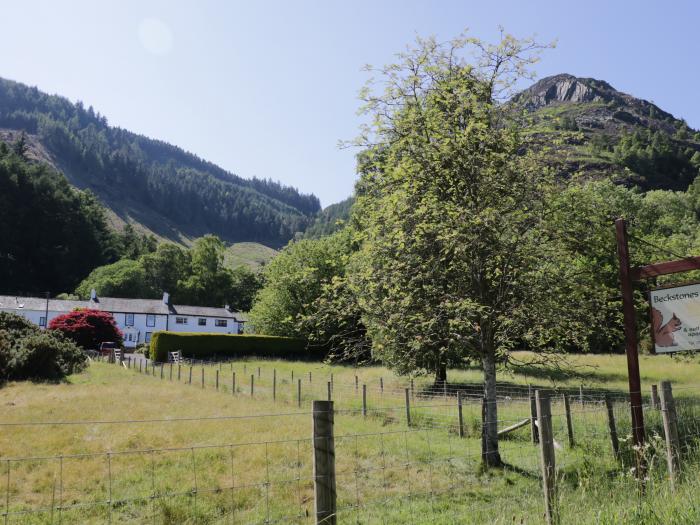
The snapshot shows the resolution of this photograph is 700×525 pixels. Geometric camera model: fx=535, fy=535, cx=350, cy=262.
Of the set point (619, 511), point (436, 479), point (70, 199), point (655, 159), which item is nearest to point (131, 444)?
point (436, 479)

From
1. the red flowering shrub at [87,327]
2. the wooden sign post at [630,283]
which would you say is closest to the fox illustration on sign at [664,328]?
the wooden sign post at [630,283]

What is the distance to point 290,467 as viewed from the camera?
1188 centimetres

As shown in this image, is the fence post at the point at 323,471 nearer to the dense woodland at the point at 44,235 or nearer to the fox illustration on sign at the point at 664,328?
the fox illustration on sign at the point at 664,328

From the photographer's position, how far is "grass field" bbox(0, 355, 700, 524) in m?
7.77

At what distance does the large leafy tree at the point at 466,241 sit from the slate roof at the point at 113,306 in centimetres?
7677

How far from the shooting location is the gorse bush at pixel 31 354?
28.4 m

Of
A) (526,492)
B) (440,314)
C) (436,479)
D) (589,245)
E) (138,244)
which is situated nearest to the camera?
(526,492)

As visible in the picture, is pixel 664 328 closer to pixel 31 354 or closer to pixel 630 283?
pixel 630 283

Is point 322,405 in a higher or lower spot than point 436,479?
higher

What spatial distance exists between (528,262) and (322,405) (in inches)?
332

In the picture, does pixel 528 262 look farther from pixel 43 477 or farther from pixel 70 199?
pixel 70 199

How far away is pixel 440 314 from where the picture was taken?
40.5 ft

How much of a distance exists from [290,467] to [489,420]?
15.4 ft

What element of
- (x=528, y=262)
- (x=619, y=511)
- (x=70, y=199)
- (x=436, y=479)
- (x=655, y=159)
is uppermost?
(x=655, y=159)
